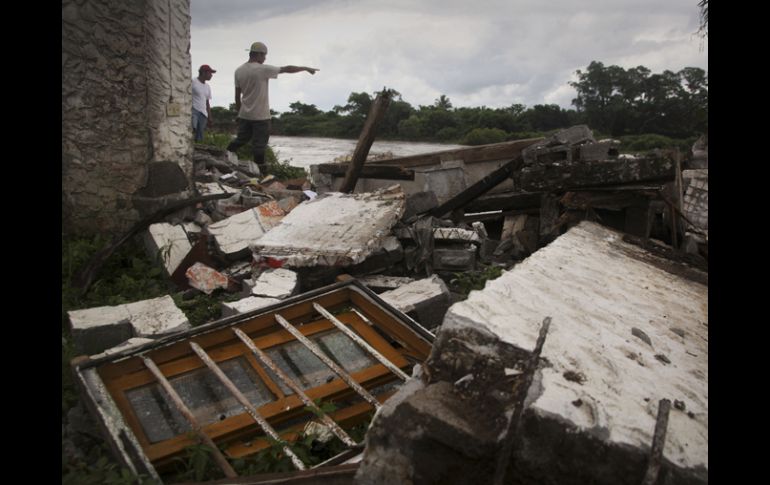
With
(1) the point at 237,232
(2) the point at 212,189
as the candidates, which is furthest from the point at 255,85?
(1) the point at 237,232

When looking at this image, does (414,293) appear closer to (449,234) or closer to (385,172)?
(449,234)

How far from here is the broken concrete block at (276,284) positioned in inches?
150

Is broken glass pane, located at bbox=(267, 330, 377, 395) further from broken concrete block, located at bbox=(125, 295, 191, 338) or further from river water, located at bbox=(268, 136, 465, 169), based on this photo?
river water, located at bbox=(268, 136, 465, 169)

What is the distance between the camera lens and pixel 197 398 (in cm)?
266

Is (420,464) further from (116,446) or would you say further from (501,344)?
(116,446)

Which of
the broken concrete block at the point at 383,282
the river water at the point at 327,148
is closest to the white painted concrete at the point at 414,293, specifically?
the broken concrete block at the point at 383,282

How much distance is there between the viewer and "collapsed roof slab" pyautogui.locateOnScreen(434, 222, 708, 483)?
4.71 ft

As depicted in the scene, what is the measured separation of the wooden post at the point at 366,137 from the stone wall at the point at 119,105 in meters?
1.64

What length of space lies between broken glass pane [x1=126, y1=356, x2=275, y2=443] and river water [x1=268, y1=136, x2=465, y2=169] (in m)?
7.66

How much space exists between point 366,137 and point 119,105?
222 centimetres

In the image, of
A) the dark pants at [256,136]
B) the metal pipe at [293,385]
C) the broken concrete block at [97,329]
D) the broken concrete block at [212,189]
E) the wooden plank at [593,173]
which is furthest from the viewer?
the dark pants at [256,136]

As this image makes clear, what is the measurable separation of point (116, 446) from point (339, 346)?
3.97 feet

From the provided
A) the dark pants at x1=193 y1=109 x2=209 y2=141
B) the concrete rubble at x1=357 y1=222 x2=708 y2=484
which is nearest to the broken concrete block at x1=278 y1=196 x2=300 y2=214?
the dark pants at x1=193 y1=109 x2=209 y2=141

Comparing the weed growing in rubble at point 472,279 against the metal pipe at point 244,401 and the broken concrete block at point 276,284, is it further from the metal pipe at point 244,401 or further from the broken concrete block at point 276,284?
the metal pipe at point 244,401
